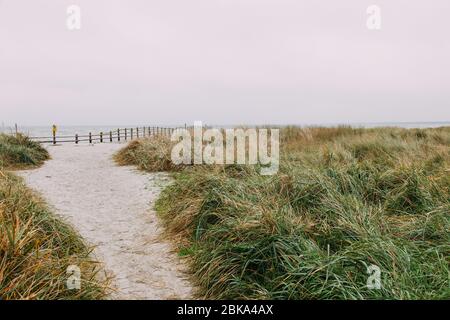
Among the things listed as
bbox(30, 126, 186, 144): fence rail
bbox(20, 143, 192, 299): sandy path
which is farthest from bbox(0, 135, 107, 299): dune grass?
bbox(30, 126, 186, 144): fence rail

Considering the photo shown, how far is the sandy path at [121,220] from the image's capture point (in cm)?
415

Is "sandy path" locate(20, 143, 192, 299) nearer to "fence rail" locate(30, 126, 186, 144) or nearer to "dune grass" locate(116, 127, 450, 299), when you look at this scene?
"dune grass" locate(116, 127, 450, 299)

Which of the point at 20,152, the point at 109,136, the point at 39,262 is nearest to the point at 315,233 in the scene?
the point at 39,262

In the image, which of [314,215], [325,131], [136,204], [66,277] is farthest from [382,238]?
[325,131]

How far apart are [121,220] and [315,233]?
3642 millimetres

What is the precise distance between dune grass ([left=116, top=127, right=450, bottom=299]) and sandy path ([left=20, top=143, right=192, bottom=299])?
323mm

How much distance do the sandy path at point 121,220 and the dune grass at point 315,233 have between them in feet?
1.06

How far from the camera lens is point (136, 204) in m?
7.73

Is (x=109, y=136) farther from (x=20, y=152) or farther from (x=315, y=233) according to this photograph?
(x=315, y=233)

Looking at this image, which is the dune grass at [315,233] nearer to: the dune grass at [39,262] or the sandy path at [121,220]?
the sandy path at [121,220]

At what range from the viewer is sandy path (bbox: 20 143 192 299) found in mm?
4152

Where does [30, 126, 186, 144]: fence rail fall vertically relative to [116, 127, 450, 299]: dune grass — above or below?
above

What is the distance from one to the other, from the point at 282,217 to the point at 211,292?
1206mm

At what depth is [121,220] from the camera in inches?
260
